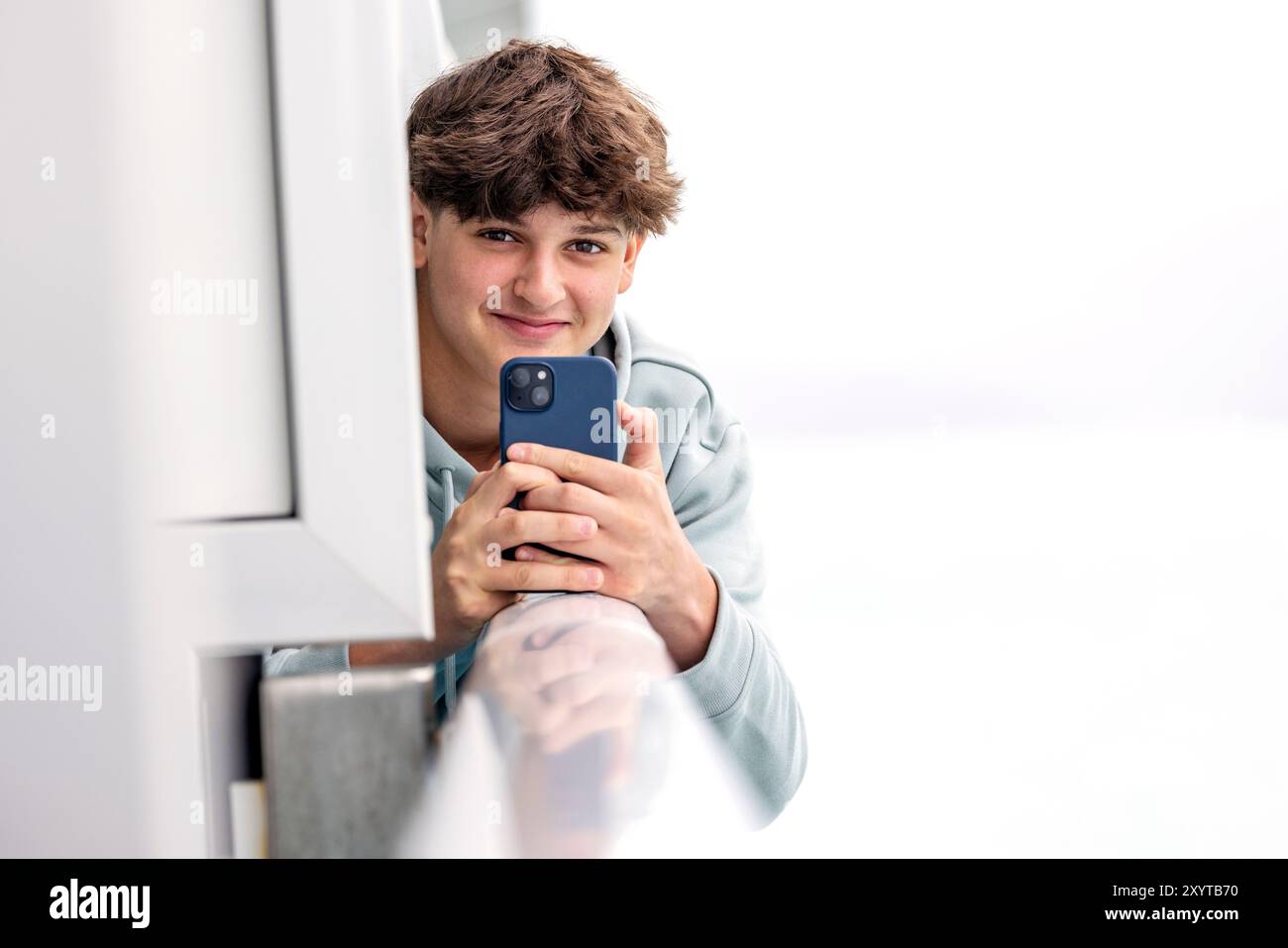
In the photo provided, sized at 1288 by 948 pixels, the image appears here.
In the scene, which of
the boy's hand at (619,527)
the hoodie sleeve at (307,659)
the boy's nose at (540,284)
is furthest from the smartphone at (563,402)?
the boy's nose at (540,284)

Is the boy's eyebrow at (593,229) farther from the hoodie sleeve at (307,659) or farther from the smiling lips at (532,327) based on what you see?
the hoodie sleeve at (307,659)

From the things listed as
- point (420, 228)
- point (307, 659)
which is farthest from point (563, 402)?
point (420, 228)

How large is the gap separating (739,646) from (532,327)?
0.35 metres

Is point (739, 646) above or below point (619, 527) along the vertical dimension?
below

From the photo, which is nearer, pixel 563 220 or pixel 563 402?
pixel 563 402

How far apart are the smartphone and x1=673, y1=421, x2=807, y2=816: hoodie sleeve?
0.53ft

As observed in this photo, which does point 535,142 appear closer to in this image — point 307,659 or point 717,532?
point 717,532

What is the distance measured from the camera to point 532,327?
872 mm

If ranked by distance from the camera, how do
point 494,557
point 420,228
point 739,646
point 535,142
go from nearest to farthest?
point 494,557 → point 739,646 → point 535,142 → point 420,228

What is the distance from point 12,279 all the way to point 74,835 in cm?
16

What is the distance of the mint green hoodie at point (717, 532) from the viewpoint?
0.67 metres

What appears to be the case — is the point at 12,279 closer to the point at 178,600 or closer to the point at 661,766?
the point at 178,600
